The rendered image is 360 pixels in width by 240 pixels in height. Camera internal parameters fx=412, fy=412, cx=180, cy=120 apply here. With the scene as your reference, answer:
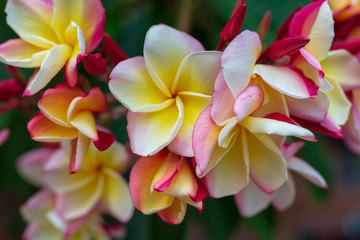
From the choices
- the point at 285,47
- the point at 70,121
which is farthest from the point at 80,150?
the point at 285,47


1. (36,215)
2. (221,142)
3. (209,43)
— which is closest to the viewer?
(221,142)

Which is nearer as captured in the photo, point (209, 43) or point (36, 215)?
point (36, 215)

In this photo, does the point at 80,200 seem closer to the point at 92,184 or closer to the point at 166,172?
the point at 92,184

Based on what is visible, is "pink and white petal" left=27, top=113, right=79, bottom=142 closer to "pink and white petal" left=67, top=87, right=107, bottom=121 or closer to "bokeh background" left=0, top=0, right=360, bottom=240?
"pink and white petal" left=67, top=87, right=107, bottom=121

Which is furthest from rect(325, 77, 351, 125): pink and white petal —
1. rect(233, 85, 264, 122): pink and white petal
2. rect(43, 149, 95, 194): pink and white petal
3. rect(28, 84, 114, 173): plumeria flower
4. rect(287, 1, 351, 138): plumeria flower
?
rect(43, 149, 95, 194): pink and white petal

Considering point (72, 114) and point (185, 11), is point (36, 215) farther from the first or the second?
point (185, 11)

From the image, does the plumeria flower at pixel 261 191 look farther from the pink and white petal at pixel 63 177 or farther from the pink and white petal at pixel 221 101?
the pink and white petal at pixel 63 177

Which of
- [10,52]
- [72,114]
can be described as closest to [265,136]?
[72,114]
